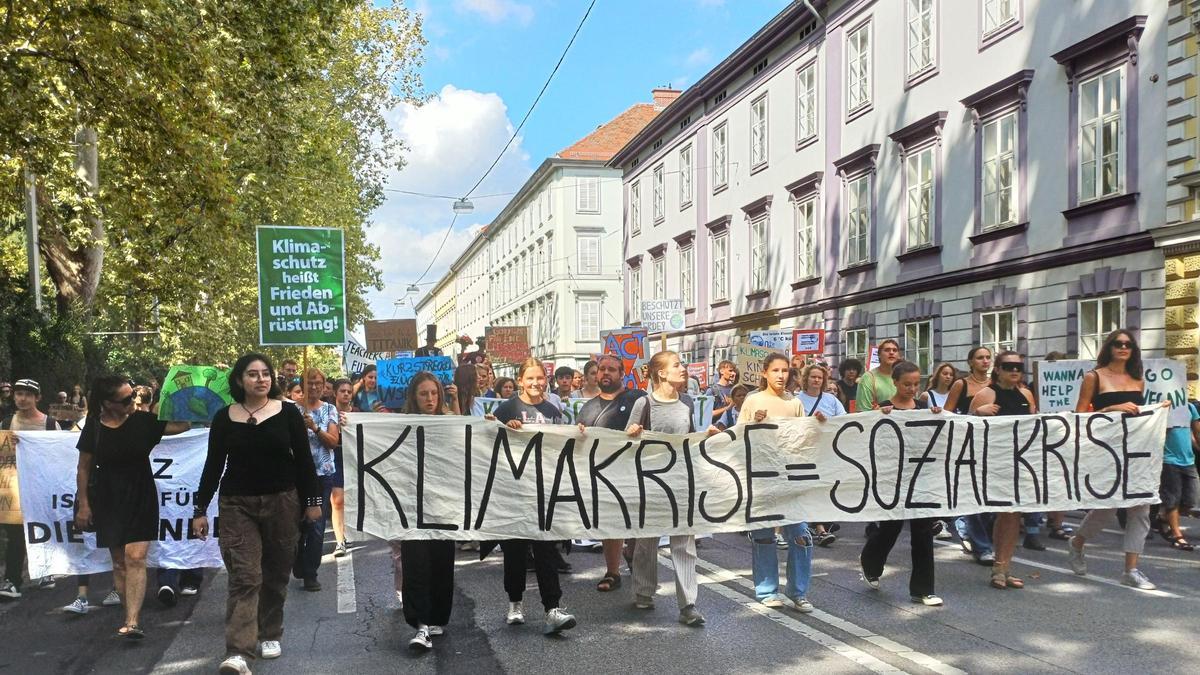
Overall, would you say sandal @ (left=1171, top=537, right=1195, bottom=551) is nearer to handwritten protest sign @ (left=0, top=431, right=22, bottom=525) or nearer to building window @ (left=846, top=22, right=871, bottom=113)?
handwritten protest sign @ (left=0, top=431, right=22, bottom=525)

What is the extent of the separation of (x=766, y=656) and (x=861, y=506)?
1768 mm

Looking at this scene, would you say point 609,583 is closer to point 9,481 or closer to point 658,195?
point 9,481

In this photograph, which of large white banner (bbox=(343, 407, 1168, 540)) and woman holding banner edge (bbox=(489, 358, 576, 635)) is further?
large white banner (bbox=(343, 407, 1168, 540))

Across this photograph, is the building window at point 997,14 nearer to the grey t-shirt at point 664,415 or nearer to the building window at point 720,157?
Answer: the building window at point 720,157

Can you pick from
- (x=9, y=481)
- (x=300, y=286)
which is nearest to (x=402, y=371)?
(x=300, y=286)

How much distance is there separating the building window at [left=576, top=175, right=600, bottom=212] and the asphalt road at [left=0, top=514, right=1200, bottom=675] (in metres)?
55.6

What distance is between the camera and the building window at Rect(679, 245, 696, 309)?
123ft

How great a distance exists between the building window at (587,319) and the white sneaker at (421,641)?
188 feet

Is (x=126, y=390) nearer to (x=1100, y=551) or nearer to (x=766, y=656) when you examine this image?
(x=766, y=656)

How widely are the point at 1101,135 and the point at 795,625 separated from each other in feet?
43.9

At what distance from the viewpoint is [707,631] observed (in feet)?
21.4

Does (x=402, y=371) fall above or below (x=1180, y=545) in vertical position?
above

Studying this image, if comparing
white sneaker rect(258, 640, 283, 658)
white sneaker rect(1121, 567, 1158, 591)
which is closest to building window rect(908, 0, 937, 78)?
white sneaker rect(1121, 567, 1158, 591)

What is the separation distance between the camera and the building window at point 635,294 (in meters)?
43.6
